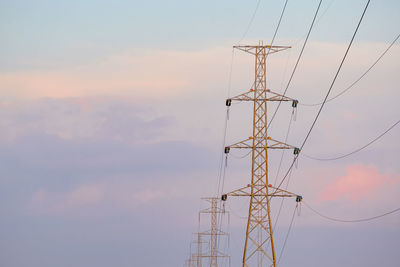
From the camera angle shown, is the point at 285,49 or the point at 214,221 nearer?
the point at 285,49

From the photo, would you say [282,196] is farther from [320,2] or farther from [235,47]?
[320,2]

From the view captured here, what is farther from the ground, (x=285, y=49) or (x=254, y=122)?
(x=285, y=49)

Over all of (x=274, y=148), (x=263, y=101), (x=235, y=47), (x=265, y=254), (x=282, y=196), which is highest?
(x=235, y=47)

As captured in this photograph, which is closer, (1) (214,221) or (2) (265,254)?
(2) (265,254)

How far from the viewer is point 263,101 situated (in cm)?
5531

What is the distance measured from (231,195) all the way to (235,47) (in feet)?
35.0

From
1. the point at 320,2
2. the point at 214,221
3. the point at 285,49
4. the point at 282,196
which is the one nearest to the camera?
the point at 320,2

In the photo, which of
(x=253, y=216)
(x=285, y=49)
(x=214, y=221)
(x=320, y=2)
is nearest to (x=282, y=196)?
(x=253, y=216)

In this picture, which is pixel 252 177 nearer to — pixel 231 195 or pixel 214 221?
pixel 231 195

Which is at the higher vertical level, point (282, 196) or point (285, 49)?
point (285, 49)

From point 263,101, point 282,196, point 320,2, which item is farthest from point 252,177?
point 320,2

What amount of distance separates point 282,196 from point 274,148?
11.2 feet

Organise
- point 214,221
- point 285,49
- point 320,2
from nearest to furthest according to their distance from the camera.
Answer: point 320,2, point 285,49, point 214,221

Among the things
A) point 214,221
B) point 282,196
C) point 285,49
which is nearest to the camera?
point 282,196
